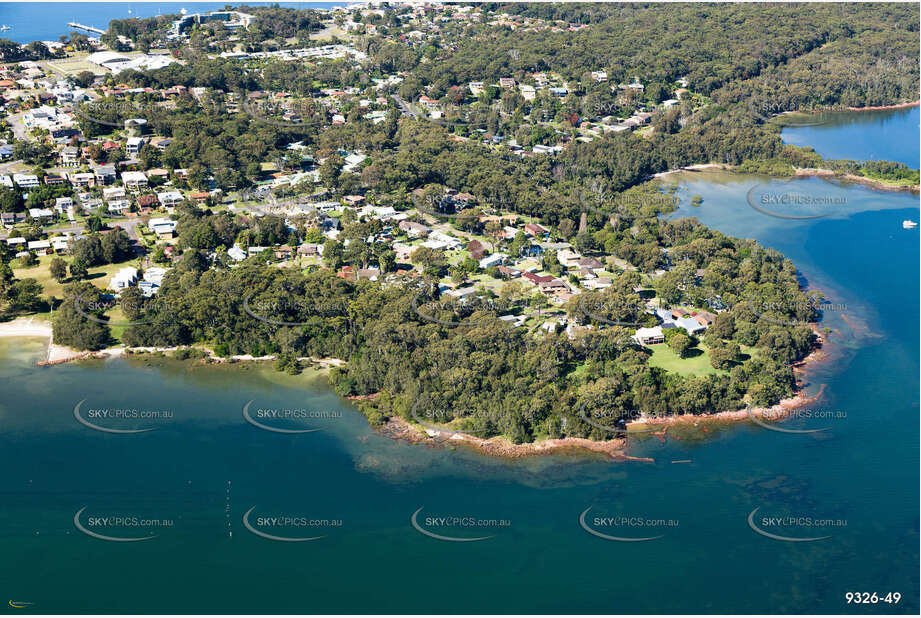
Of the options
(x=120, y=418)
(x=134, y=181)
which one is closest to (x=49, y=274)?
(x=134, y=181)

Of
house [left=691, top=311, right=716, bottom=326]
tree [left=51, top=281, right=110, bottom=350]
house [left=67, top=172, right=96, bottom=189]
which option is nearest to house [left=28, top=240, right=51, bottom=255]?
tree [left=51, top=281, right=110, bottom=350]

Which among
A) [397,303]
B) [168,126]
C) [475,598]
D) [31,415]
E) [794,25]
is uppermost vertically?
[794,25]

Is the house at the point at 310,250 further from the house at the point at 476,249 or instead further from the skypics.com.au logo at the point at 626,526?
the skypics.com.au logo at the point at 626,526

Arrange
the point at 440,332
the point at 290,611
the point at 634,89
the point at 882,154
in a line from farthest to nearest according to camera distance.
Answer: the point at 634,89 → the point at 882,154 → the point at 440,332 → the point at 290,611

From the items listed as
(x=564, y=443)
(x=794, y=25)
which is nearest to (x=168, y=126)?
(x=564, y=443)

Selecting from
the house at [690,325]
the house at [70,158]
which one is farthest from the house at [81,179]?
the house at [690,325]

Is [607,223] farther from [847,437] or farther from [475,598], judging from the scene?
[475,598]
